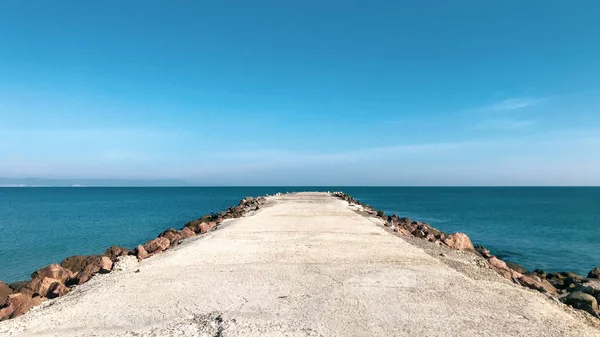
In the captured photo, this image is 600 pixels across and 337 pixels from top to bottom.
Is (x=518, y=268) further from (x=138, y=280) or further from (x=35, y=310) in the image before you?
(x=35, y=310)

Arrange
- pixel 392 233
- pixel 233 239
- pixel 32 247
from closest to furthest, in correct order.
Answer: pixel 233 239
pixel 392 233
pixel 32 247

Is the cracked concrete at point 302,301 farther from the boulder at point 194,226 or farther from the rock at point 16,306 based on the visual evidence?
the boulder at point 194,226

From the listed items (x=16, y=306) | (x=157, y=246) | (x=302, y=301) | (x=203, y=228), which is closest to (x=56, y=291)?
(x=16, y=306)

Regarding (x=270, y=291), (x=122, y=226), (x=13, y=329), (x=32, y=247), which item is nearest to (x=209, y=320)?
(x=270, y=291)

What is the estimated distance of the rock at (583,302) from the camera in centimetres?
777

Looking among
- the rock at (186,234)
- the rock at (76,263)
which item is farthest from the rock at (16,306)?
the rock at (186,234)

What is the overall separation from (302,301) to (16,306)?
5722mm

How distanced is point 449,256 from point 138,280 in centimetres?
917

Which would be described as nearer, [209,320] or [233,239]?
[209,320]

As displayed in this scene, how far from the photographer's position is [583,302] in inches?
312

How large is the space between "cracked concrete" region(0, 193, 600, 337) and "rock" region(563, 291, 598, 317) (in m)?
0.60

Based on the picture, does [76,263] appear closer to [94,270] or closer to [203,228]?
[94,270]

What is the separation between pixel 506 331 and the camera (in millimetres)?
6266

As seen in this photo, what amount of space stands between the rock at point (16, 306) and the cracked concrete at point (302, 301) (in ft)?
0.67
